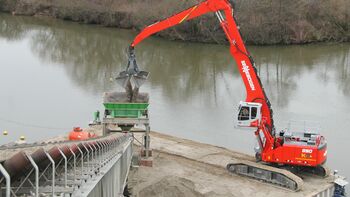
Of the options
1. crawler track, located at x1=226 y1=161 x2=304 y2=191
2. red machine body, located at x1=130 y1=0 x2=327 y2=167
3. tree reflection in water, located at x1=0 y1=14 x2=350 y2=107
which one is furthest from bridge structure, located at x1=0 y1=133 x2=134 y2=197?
tree reflection in water, located at x1=0 y1=14 x2=350 y2=107

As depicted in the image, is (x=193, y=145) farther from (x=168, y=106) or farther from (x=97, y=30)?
(x=97, y=30)

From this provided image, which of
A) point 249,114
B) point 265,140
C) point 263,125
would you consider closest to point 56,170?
point 249,114

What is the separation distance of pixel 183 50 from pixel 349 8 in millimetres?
16739

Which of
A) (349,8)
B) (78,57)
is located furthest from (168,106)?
(349,8)

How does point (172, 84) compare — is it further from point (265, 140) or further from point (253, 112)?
point (253, 112)

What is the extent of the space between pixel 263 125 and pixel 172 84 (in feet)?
57.0

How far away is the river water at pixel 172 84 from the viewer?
971 inches

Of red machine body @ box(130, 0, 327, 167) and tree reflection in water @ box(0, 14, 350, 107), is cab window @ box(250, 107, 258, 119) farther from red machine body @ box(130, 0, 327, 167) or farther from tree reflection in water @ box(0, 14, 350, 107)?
tree reflection in water @ box(0, 14, 350, 107)

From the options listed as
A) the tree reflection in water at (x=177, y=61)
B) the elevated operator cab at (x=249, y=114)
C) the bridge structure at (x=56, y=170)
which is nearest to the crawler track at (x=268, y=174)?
the elevated operator cab at (x=249, y=114)

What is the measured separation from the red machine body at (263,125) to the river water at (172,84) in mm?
3307

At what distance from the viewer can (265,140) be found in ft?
55.7

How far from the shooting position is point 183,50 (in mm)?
47938

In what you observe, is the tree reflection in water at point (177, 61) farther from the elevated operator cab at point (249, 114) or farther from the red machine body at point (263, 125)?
the elevated operator cab at point (249, 114)

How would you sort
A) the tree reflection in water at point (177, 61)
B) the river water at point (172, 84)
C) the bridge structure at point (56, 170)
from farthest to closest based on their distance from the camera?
the tree reflection in water at point (177, 61), the river water at point (172, 84), the bridge structure at point (56, 170)
